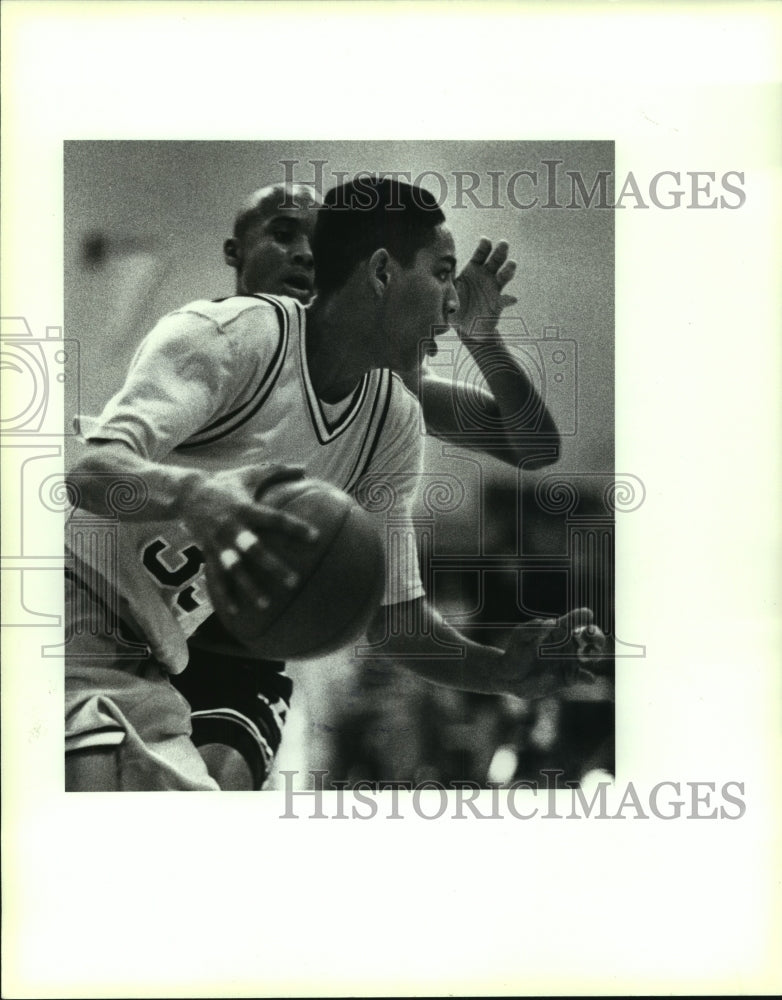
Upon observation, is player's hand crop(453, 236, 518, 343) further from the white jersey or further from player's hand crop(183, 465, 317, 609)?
player's hand crop(183, 465, 317, 609)

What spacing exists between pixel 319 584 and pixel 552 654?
1.50ft

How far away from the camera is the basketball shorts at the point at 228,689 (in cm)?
171

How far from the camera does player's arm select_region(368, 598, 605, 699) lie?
67.9 inches

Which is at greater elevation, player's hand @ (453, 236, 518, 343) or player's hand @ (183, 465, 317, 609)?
player's hand @ (453, 236, 518, 343)

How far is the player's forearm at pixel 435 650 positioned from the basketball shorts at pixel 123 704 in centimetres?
41

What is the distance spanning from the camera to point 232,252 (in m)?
1.73

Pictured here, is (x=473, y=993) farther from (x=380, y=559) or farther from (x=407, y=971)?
(x=380, y=559)

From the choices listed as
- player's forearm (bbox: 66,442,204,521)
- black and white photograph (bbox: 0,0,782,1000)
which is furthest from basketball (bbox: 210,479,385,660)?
player's forearm (bbox: 66,442,204,521)

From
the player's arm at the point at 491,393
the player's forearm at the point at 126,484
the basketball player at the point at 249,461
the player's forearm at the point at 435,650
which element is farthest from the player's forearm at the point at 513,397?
the player's forearm at the point at 126,484

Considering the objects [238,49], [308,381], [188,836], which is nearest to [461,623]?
[308,381]

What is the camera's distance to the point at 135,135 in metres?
1.73

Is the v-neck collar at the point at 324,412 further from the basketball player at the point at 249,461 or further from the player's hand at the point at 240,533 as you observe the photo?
Result: the player's hand at the point at 240,533

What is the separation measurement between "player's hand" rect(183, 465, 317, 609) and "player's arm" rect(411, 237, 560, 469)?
0.34 metres

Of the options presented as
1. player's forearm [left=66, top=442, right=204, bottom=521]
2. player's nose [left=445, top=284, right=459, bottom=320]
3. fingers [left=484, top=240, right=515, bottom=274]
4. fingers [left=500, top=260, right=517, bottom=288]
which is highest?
fingers [left=484, top=240, right=515, bottom=274]
